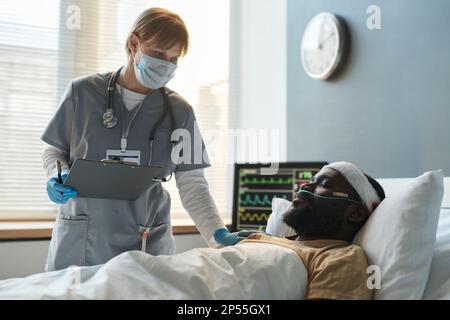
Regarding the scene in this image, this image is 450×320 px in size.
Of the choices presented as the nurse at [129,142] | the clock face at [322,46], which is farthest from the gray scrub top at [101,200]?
the clock face at [322,46]

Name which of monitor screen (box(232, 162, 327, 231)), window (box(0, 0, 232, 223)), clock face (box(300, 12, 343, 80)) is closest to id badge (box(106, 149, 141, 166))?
monitor screen (box(232, 162, 327, 231))

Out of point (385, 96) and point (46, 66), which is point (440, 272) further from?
Answer: point (46, 66)

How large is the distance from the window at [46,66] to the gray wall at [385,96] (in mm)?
852

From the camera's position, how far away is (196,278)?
117cm

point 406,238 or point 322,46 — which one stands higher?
point 322,46

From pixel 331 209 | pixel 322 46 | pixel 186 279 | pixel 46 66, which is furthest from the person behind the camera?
pixel 46 66

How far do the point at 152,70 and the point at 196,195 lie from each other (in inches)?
19.5

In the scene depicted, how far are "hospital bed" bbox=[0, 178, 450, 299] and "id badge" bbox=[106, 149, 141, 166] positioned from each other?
1.57ft

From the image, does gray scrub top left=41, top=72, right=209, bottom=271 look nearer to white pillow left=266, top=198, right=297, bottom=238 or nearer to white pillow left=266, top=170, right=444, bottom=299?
white pillow left=266, top=198, right=297, bottom=238

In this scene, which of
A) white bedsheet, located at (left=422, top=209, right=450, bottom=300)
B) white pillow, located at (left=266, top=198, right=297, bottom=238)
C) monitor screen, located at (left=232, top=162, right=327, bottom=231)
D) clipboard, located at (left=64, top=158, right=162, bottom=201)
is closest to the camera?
white bedsheet, located at (left=422, top=209, right=450, bottom=300)

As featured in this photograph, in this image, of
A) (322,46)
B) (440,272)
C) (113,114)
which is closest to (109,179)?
(113,114)

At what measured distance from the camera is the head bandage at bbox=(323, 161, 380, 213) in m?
1.54

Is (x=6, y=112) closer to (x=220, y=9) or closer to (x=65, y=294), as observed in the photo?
(x=220, y=9)

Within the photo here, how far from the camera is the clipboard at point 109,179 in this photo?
1467 mm
